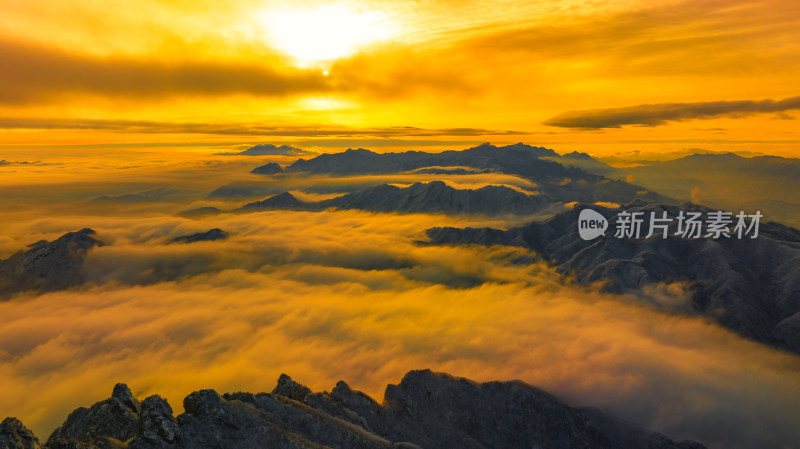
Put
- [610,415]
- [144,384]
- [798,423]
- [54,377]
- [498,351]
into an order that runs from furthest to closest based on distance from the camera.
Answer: [498,351] < [54,377] < [144,384] < [798,423] < [610,415]

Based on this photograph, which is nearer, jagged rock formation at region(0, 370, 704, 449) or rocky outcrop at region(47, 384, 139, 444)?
jagged rock formation at region(0, 370, 704, 449)

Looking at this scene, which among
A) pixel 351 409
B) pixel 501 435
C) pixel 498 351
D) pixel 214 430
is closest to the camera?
pixel 214 430

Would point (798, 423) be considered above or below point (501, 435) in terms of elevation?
below

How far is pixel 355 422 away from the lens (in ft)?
340

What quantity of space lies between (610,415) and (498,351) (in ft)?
210

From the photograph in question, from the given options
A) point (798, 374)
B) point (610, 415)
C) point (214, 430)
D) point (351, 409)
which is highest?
point (214, 430)

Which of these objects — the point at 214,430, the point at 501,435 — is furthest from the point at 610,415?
the point at 214,430

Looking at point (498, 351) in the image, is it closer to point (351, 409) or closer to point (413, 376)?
point (413, 376)

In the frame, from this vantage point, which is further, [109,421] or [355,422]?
[355,422]

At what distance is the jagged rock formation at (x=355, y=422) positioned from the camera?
240 feet

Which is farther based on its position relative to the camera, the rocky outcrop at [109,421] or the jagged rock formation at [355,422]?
the rocky outcrop at [109,421]

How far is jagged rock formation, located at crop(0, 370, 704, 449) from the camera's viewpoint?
73.2 metres

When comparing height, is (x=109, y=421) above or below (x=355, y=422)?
above

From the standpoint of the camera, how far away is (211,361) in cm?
18762
